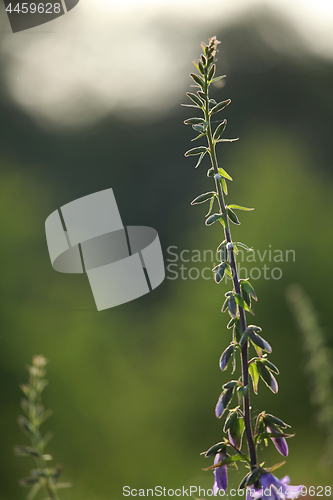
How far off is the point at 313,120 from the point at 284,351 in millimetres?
1446

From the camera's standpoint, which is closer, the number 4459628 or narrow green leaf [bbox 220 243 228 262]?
narrow green leaf [bbox 220 243 228 262]

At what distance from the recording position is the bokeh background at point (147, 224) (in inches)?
74.7

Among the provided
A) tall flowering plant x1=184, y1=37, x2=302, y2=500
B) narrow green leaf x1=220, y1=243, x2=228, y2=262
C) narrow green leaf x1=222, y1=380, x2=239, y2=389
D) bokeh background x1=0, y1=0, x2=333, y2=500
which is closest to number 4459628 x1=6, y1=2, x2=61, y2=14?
bokeh background x1=0, y1=0, x2=333, y2=500

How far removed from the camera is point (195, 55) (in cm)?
217

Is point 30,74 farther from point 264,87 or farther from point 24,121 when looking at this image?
point 264,87

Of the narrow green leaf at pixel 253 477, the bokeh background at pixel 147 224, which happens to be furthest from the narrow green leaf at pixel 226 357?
the bokeh background at pixel 147 224

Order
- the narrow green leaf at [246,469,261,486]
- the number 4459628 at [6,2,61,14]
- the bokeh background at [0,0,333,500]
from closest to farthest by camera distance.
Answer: the narrow green leaf at [246,469,261,486] < the number 4459628 at [6,2,61,14] < the bokeh background at [0,0,333,500]

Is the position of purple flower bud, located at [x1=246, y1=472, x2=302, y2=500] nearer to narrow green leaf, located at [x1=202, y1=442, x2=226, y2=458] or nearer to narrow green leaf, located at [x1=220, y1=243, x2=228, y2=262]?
narrow green leaf, located at [x1=202, y1=442, x2=226, y2=458]

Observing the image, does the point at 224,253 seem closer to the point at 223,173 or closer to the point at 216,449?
the point at 223,173

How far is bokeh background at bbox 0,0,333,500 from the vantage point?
74.7 inches

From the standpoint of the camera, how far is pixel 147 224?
204cm

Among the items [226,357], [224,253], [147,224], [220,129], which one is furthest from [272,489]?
[147,224]

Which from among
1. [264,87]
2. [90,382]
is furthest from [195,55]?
[90,382]

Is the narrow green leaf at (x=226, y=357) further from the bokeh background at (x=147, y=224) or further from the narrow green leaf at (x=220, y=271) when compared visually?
the bokeh background at (x=147, y=224)
